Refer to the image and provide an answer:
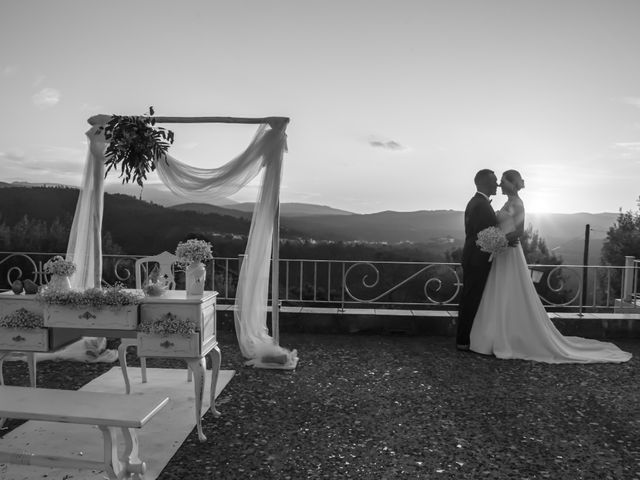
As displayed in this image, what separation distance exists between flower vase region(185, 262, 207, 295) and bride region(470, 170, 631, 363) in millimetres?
3843

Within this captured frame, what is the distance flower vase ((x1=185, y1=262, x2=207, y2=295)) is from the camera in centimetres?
430

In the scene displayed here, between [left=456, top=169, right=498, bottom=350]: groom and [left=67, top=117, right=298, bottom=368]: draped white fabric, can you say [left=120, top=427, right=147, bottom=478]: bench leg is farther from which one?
[left=456, top=169, right=498, bottom=350]: groom

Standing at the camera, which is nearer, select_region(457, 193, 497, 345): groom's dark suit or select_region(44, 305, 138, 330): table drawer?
select_region(44, 305, 138, 330): table drawer

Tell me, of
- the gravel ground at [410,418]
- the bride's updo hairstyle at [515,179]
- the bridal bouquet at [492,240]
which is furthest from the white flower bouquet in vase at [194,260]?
the bride's updo hairstyle at [515,179]

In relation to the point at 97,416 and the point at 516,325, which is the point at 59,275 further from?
the point at 516,325

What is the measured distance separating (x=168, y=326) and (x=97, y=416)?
4.10 ft

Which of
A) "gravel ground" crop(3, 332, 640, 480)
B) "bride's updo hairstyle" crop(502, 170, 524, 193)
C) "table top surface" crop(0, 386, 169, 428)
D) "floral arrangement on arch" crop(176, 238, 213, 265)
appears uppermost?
"bride's updo hairstyle" crop(502, 170, 524, 193)

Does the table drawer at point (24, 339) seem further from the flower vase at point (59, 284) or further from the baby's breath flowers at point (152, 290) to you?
the baby's breath flowers at point (152, 290)

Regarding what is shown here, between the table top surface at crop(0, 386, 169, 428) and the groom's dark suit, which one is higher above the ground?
the groom's dark suit

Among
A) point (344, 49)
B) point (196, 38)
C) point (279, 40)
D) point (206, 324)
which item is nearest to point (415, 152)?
point (344, 49)

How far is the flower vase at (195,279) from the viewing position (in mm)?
4305

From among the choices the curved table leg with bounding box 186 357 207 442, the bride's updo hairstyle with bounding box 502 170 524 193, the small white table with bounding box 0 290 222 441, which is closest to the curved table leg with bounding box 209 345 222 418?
the small white table with bounding box 0 290 222 441

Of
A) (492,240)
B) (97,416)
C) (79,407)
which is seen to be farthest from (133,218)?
(97,416)

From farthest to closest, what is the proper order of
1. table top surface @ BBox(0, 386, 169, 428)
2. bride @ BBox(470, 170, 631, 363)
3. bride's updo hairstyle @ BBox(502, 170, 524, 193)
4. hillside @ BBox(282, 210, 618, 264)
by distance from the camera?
hillside @ BBox(282, 210, 618, 264)
bride's updo hairstyle @ BBox(502, 170, 524, 193)
bride @ BBox(470, 170, 631, 363)
table top surface @ BBox(0, 386, 169, 428)
